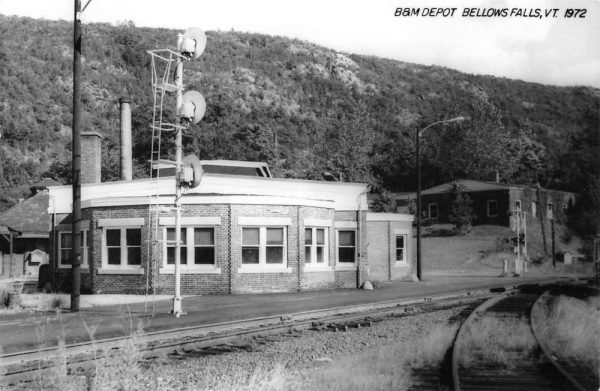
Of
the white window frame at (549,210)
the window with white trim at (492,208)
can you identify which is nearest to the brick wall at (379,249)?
the white window frame at (549,210)

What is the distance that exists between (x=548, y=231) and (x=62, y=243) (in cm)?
4241

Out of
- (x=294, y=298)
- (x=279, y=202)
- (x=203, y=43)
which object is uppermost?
(x=203, y=43)

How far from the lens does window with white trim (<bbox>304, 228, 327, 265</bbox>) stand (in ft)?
88.7

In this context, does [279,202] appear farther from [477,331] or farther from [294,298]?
[477,331]

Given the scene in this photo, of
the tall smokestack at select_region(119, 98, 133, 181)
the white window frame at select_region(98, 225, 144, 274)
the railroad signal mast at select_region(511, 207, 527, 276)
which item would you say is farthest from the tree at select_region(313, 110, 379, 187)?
the white window frame at select_region(98, 225, 144, 274)

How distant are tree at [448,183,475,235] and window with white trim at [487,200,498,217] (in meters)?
1.47

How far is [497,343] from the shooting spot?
12.4 metres

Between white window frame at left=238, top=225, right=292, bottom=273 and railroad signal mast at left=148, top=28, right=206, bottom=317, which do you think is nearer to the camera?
railroad signal mast at left=148, top=28, right=206, bottom=317

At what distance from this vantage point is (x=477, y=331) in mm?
13930

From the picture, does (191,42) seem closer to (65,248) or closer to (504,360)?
(504,360)

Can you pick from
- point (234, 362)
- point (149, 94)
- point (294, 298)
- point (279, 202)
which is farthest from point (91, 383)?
point (149, 94)

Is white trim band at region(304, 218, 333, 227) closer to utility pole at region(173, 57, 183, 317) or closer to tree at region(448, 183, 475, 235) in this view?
utility pole at region(173, 57, 183, 317)

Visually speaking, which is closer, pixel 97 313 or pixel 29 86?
pixel 97 313

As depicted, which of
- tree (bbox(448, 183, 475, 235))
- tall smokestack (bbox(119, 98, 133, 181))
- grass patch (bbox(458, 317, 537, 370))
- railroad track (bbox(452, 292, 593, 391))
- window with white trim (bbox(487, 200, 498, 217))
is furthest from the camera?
window with white trim (bbox(487, 200, 498, 217))
